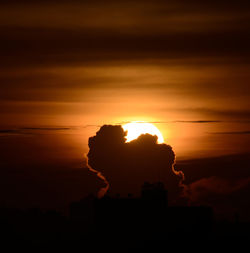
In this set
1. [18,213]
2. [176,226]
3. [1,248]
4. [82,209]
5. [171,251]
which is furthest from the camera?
[18,213]

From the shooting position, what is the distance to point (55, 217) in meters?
182

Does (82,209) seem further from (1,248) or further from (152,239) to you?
(152,239)

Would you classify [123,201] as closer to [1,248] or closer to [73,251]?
[73,251]

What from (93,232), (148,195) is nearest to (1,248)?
(93,232)

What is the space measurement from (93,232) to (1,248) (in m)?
19.1

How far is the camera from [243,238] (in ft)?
454

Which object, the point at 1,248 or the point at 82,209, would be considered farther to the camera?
the point at 82,209

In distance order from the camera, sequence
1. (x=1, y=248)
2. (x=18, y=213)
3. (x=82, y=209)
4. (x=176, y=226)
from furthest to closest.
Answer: (x=18, y=213) → (x=82, y=209) → (x=1, y=248) → (x=176, y=226)

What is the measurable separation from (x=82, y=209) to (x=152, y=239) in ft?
163

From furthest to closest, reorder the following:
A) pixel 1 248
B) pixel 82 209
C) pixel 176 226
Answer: pixel 82 209, pixel 1 248, pixel 176 226

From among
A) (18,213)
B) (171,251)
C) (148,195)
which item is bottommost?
(171,251)

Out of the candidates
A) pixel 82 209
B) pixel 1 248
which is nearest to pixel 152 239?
pixel 1 248

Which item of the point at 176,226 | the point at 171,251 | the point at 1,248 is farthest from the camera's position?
the point at 1,248

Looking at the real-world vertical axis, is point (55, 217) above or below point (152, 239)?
above
